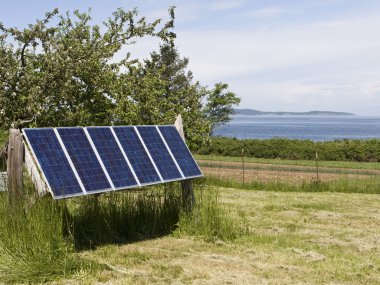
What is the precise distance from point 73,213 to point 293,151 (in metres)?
32.2

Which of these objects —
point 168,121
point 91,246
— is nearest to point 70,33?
point 168,121

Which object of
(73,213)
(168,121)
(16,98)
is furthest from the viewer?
(168,121)

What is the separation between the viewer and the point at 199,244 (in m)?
9.59

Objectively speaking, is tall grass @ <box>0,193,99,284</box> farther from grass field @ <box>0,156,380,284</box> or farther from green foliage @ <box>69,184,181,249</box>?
green foliage @ <box>69,184,181,249</box>

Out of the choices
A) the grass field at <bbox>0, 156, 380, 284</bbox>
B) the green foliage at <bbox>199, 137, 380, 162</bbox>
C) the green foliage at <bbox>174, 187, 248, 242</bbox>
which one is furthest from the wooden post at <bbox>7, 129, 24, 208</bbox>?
the green foliage at <bbox>199, 137, 380, 162</bbox>

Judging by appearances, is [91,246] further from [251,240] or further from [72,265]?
[251,240]

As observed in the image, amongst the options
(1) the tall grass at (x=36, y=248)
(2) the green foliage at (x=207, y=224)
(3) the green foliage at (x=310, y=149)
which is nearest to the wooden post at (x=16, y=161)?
(1) the tall grass at (x=36, y=248)

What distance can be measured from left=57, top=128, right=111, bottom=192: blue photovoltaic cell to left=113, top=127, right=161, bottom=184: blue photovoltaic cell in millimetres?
802

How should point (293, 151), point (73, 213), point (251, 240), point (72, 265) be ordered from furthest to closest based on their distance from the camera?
point (293, 151) → point (73, 213) → point (251, 240) → point (72, 265)

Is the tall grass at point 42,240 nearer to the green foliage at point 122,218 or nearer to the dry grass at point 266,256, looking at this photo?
the green foliage at point 122,218

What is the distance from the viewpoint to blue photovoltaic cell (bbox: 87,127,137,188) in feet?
29.3

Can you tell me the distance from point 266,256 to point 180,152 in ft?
9.50

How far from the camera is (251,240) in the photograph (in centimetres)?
1004

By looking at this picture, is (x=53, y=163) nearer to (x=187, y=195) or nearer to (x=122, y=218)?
(x=122, y=218)
